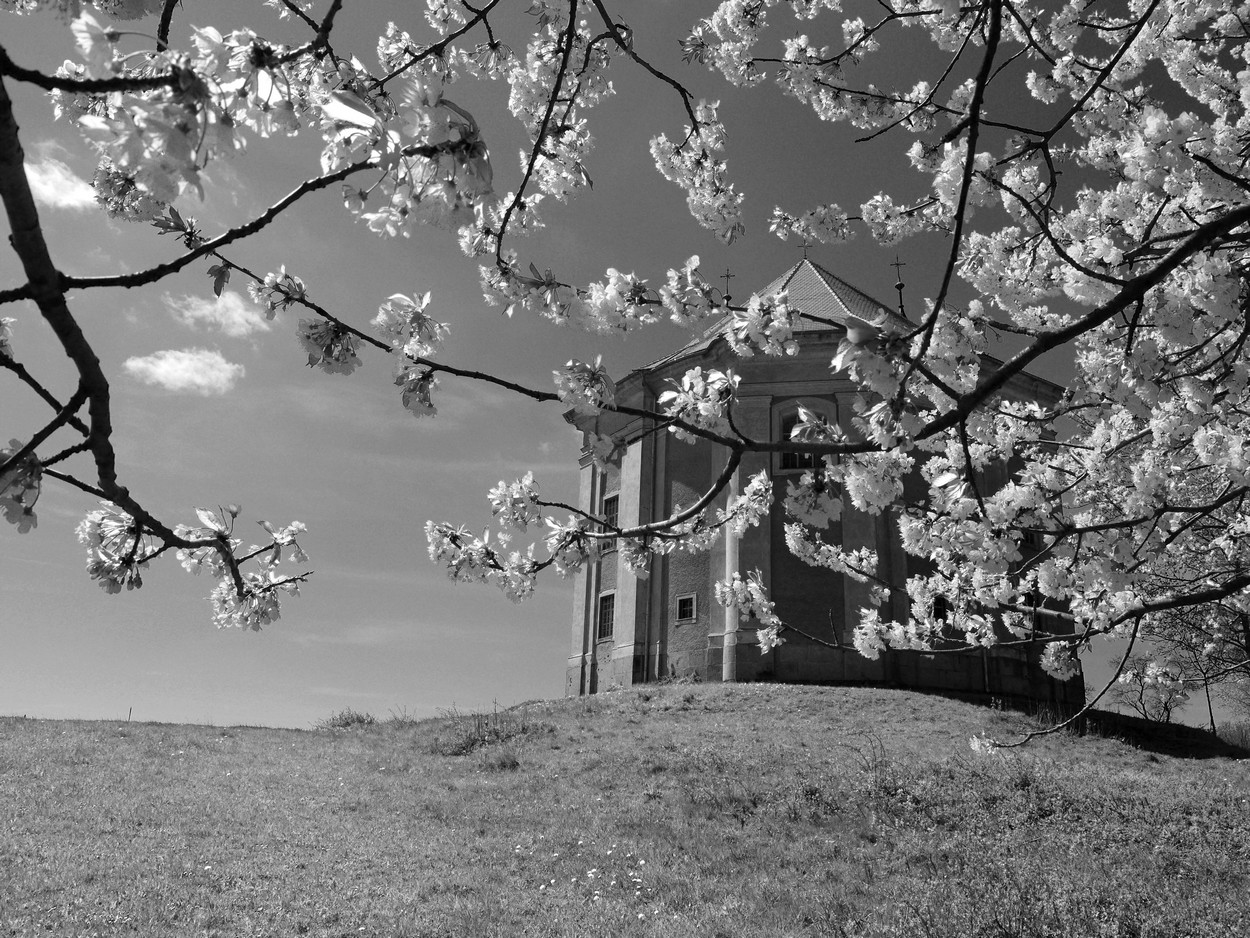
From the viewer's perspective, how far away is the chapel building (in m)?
19.1

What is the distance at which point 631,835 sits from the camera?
338 inches

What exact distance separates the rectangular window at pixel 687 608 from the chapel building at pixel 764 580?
4cm

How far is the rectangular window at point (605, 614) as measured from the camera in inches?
906

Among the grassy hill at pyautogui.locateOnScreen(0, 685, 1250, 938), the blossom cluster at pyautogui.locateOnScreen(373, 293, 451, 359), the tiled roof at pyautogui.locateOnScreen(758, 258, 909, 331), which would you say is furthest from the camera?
the tiled roof at pyautogui.locateOnScreen(758, 258, 909, 331)

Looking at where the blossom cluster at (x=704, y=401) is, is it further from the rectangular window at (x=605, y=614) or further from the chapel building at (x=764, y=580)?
the rectangular window at (x=605, y=614)

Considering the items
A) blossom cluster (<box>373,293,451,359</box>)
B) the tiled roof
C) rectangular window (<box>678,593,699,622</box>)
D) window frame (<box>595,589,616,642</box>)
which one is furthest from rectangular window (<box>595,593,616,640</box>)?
blossom cluster (<box>373,293,451,359</box>)

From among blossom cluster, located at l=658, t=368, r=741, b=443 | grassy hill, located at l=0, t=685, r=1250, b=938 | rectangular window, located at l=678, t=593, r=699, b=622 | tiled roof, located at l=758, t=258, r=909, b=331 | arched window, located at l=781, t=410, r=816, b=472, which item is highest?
tiled roof, located at l=758, t=258, r=909, b=331

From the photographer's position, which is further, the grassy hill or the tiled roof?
the tiled roof

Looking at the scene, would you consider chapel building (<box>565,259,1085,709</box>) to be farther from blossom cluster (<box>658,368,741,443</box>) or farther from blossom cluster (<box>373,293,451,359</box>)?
blossom cluster (<box>373,293,451,359</box>)

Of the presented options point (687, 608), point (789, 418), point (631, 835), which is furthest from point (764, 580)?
point (631, 835)

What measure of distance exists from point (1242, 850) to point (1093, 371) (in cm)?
509

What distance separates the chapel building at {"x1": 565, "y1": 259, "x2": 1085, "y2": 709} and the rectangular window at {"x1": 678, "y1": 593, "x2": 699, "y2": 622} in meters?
0.04

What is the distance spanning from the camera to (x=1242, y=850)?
7957 mm

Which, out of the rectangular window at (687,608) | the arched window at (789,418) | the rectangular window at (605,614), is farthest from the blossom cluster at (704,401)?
the rectangular window at (605,614)
